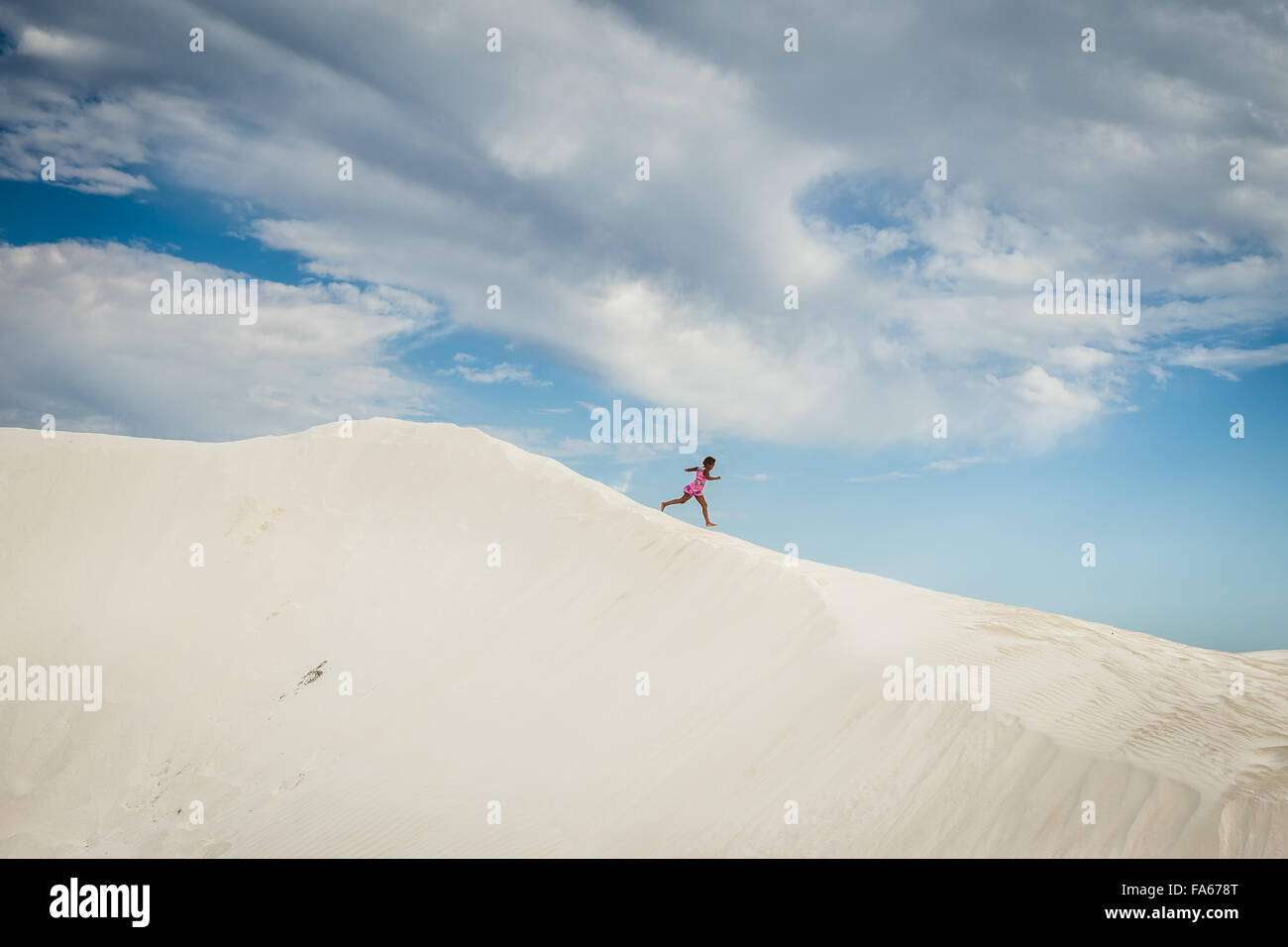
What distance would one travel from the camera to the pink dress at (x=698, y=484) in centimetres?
1447

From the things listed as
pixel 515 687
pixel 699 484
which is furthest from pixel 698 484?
pixel 515 687

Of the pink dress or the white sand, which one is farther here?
the pink dress

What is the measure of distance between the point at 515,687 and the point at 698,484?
565 cm

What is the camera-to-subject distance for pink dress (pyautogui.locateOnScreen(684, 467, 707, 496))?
14469mm

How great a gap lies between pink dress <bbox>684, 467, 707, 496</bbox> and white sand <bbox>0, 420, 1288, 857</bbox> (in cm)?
105
